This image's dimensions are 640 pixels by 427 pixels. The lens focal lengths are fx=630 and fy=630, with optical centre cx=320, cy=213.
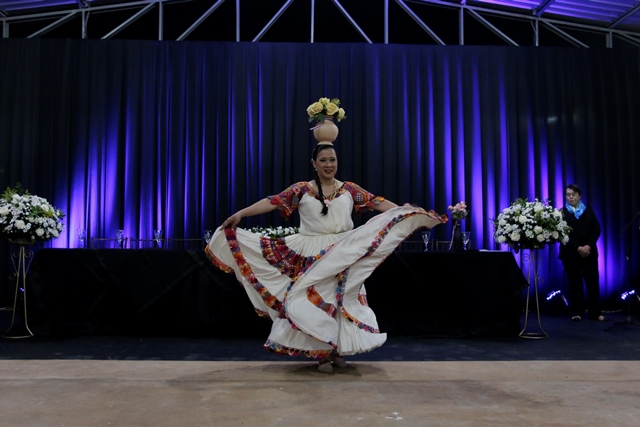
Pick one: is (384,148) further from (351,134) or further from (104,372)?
(104,372)

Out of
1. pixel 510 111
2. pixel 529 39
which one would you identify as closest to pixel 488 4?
pixel 529 39

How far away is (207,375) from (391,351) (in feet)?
5.85

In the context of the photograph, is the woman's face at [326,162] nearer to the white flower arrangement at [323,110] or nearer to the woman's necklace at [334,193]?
the woman's necklace at [334,193]

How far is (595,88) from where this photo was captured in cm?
850

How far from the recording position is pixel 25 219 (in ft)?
17.7

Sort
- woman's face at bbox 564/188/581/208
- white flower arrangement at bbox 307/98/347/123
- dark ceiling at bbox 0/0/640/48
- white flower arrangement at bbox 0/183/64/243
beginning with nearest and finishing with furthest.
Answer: white flower arrangement at bbox 307/98/347/123
white flower arrangement at bbox 0/183/64/243
woman's face at bbox 564/188/581/208
dark ceiling at bbox 0/0/640/48

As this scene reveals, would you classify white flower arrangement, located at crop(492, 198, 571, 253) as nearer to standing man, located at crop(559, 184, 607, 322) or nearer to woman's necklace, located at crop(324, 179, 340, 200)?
standing man, located at crop(559, 184, 607, 322)

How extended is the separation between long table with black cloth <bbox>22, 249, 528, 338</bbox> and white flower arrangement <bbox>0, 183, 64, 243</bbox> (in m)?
0.19

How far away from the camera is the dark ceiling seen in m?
8.52

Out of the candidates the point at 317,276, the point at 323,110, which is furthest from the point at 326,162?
the point at 317,276

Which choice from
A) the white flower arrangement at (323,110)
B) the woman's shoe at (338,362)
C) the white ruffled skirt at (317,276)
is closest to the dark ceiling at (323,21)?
the white flower arrangement at (323,110)

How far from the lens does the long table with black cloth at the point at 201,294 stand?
5449 millimetres

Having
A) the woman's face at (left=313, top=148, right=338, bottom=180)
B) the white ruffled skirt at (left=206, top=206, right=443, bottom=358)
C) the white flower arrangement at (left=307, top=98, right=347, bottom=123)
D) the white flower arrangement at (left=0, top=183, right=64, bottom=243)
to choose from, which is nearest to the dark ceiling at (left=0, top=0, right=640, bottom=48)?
the white flower arrangement at (left=0, top=183, right=64, bottom=243)

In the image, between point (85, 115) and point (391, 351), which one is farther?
point (85, 115)
